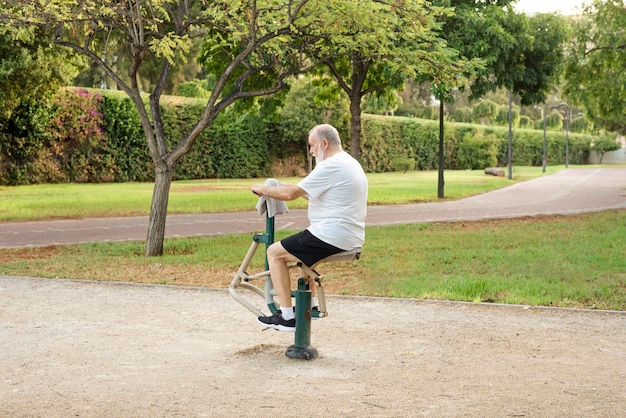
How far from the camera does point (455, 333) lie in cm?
697

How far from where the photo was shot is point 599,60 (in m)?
20.0

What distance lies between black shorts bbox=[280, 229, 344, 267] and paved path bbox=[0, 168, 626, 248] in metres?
8.94

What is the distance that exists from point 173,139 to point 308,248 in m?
28.9

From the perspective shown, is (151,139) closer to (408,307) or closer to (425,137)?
→ (408,307)

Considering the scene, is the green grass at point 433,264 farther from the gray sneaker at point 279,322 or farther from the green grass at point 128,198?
the green grass at point 128,198

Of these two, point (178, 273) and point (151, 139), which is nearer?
point (178, 273)

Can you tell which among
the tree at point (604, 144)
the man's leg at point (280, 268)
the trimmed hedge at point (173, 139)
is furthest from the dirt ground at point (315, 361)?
the tree at point (604, 144)

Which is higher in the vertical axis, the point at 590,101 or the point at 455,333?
the point at 590,101

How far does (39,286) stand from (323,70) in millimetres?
12193

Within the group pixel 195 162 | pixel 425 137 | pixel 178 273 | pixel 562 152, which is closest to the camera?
pixel 178 273

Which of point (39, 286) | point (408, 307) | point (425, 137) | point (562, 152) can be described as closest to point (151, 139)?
point (39, 286)

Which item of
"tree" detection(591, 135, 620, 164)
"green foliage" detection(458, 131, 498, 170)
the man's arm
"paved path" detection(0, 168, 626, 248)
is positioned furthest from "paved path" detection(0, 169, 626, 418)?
"tree" detection(591, 135, 620, 164)

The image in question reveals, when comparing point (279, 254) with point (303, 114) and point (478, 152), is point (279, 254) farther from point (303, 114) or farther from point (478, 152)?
point (478, 152)

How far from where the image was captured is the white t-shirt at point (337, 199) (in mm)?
5758
